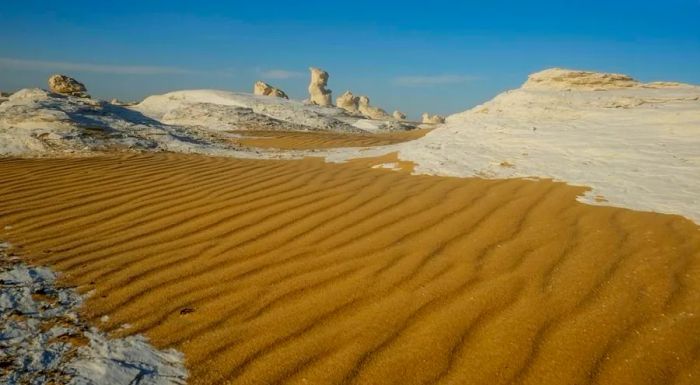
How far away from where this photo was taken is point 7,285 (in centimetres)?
246

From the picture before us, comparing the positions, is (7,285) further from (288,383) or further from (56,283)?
(288,383)

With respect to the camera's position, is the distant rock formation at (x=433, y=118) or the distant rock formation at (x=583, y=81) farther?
the distant rock formation at (x=433, y=118)

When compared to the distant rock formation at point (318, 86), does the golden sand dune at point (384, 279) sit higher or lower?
lower

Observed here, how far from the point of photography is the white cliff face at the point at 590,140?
4414 millimetres

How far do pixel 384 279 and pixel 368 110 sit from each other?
49448mm

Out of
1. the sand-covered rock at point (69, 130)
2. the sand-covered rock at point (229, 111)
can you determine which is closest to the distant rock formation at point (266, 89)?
the sand-covered rock at point (229, 111)

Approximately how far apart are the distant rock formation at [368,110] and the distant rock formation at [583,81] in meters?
40.7

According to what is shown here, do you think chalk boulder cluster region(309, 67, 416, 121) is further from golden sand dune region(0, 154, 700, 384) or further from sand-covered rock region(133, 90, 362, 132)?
golden sand dune region(0, 154, 700, 384)

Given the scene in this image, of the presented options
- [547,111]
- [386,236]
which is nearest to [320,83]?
[547,111]

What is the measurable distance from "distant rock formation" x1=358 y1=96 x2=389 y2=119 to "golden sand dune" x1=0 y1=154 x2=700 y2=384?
45.7 m

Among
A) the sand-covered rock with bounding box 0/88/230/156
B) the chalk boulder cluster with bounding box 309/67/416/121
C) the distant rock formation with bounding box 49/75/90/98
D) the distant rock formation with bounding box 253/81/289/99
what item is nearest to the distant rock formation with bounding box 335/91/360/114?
the chalk boulder cluster with bounding box 309/67/416/121

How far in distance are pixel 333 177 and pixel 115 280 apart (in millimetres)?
3145

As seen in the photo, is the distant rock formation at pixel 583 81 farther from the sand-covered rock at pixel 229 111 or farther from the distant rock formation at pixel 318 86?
the distant rock formation at pixel 318 86

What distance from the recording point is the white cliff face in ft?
14.5
